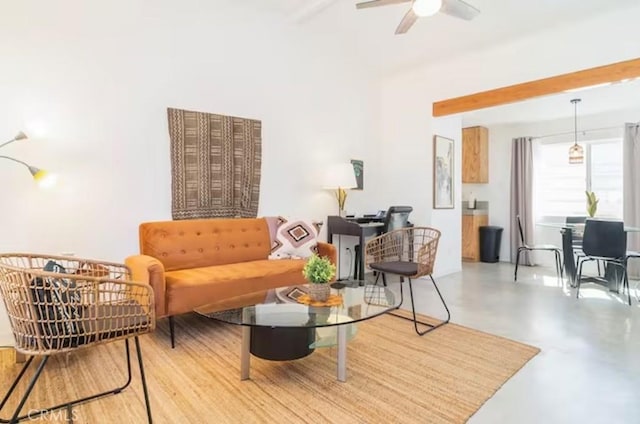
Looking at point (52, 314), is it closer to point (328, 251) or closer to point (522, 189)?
point (328, 251)

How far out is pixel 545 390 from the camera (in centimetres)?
199

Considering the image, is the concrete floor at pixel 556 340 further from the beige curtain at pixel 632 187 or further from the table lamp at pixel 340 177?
the table lamp at pixel 340 177

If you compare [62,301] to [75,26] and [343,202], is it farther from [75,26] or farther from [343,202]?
[343,202]

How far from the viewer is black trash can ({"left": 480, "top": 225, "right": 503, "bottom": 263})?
6227mm

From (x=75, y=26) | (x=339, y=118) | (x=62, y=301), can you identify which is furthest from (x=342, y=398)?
(x=339, y=118)

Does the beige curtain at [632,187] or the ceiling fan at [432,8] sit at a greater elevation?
the ceiling fan at [432,8]

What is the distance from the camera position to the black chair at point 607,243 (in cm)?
386

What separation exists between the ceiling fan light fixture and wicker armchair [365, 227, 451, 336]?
1.74 meters

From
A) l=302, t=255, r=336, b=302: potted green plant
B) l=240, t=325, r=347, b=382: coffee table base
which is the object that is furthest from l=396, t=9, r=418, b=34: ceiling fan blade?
l=240, t=325, r=347, b=382: coffee table base

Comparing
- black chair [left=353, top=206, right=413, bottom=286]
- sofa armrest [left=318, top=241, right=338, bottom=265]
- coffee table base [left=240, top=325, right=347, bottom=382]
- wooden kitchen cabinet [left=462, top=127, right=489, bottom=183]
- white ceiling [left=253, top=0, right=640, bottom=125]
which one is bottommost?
coffee table base [left=240, top=325, right=347, bottom=382]

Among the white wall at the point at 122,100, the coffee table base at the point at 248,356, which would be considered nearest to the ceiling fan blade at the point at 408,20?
the white wall at the point at 122,100

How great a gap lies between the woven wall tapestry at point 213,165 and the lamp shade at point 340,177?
0.90 meters

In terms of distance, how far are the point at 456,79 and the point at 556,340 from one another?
3206mm

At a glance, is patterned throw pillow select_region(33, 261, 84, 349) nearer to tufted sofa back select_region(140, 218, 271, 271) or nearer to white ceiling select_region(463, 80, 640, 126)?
tufted sofa back select_region(140, 218, 271, 271)
